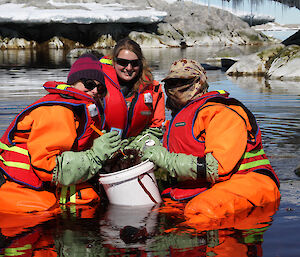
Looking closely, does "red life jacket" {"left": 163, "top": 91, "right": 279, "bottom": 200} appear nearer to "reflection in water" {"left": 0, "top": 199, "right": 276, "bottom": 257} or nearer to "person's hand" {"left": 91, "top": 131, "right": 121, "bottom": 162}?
"reflection in water" {"left": 0, "top": 199, "right": 276, "bottom": 257}

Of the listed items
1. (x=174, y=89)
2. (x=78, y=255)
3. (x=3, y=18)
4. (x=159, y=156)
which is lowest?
(x=78, y=255)

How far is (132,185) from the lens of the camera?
15.6 feet

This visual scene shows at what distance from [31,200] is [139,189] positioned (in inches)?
42.7

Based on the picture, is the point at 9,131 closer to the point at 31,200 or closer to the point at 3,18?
the point at 31,200

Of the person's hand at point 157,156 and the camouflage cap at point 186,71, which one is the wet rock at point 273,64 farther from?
the person's hand at point 157,156

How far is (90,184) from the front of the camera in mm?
5148

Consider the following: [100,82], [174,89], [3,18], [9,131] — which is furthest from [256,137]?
[3,18]

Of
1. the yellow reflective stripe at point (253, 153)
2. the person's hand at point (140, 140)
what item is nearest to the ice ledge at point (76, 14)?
the person's hand at point (140, 140)

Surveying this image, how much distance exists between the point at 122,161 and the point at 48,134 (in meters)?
0.97

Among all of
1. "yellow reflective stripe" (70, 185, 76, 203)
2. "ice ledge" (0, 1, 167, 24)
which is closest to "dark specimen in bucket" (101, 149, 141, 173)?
"yellow reflective stripe" (70, 185, 76, 203)

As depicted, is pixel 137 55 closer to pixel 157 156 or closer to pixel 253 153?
pixel 157 156

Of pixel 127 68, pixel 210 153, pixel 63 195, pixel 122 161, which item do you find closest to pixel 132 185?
pixel 122 161

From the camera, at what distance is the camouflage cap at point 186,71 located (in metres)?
4.86

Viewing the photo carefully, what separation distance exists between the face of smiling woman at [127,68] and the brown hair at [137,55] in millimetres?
53
